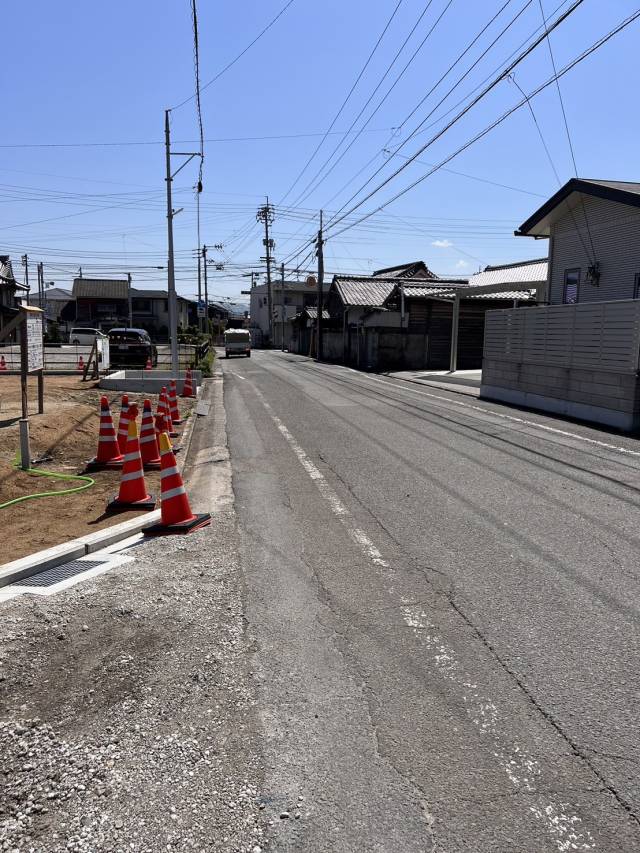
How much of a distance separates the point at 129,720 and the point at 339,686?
1049 mm

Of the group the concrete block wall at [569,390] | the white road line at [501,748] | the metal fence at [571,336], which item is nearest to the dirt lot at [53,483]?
the white road line at [501,748]

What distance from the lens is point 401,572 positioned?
4.91 meters

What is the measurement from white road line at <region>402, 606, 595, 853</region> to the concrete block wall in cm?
978

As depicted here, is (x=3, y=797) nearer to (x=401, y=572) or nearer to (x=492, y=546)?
(x=401, y=572)

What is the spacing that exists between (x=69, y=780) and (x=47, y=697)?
2.37ft

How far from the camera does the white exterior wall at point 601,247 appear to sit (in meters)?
18.5

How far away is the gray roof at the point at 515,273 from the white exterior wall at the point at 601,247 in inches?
317

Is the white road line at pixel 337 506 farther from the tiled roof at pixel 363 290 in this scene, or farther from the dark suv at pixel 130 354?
the tiled roof at pixel 363 290

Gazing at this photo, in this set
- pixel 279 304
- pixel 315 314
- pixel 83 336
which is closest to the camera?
pixel 83 336

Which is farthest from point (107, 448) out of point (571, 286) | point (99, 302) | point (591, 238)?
point (99, 302)

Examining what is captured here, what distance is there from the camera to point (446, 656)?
3.63 m

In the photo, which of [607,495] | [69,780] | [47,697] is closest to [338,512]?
[607,495]

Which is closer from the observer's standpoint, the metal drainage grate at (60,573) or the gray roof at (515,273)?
the metal drainage grate at (60,573)

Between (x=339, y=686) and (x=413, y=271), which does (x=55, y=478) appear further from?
(x=413, y=271)
